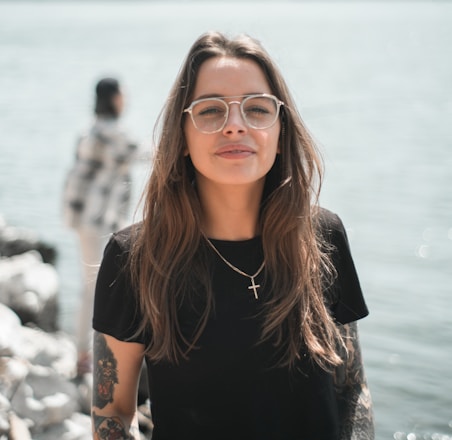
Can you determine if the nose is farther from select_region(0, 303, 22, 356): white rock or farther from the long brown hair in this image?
select_region(0, 303, 22, 356): white rock

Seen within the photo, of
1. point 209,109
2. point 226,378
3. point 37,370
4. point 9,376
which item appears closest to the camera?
point 226,378

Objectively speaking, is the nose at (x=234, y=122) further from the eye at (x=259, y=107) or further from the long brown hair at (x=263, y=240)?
the long brown hair at (x=263, y=240)

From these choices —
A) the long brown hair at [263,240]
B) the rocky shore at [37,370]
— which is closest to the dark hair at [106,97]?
the rocky shore at [37,370]

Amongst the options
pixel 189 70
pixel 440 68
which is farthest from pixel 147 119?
pixel 189 70

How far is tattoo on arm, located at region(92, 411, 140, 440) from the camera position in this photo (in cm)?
256

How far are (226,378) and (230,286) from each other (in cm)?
28

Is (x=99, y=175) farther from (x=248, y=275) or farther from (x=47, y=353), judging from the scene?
(x=248, y=275)

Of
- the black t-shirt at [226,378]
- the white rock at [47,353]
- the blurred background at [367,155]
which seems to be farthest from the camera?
the blurred background at [367,155]

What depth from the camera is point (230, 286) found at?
2555mm

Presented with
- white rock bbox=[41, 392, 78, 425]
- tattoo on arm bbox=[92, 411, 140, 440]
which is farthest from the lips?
white rock bbox=[41, 392, 78, 425]

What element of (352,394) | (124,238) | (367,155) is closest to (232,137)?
(124,238)

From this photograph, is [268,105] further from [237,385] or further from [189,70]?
[237,385]

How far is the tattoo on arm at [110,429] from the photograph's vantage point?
2.56m

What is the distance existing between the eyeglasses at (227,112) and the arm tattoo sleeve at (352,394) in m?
0.72
